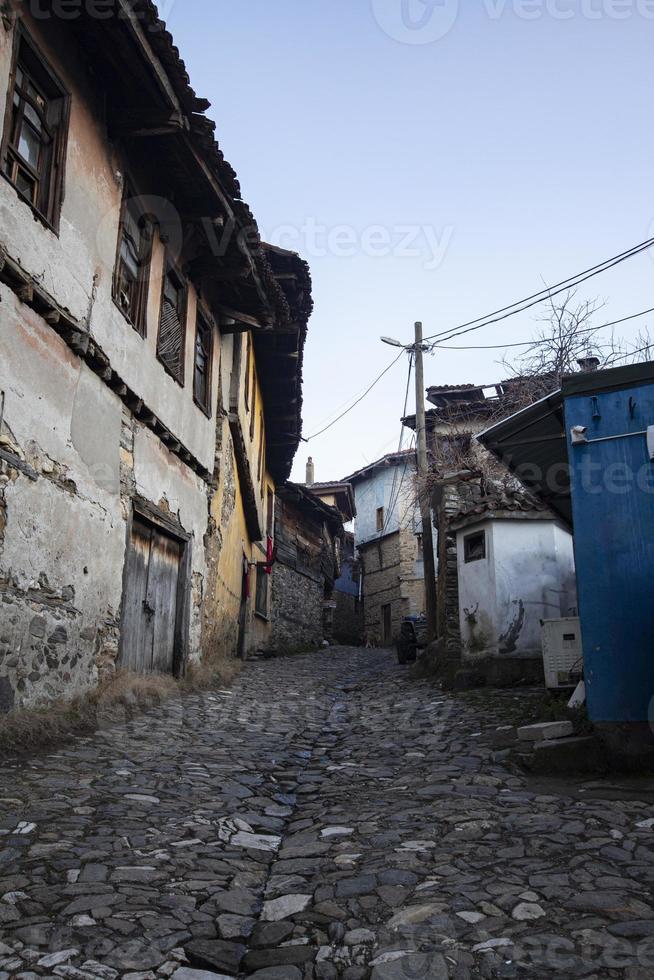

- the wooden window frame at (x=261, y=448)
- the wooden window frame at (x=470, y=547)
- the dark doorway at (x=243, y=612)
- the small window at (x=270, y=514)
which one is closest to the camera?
the wooden window frame at (x=470, y=547)

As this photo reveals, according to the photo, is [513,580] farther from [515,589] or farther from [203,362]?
[203,362]

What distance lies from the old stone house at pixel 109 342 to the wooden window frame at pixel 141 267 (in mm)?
23

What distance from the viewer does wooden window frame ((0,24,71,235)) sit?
19.1ft

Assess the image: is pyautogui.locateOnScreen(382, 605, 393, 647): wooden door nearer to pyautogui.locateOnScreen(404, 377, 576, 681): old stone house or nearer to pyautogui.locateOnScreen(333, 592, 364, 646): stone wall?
pyautogui.locateOnScreen(333, 592, 364, 646): stone wall

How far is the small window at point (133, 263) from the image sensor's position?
7930mm

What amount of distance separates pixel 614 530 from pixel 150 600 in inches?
200

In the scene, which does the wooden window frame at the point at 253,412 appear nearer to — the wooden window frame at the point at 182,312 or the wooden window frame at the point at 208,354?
the wooden window frame at the point at 208,354

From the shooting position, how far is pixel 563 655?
26.2 feet

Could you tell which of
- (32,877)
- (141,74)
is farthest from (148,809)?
(141,74)

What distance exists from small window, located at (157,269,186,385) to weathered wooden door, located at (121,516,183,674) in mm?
2026

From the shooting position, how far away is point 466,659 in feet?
38.1

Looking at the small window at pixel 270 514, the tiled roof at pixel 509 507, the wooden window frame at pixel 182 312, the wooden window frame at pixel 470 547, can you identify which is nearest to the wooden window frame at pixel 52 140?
the wooden window frame at pixel 182 312

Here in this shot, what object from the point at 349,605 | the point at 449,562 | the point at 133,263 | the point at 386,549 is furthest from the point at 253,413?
the point at 349,605

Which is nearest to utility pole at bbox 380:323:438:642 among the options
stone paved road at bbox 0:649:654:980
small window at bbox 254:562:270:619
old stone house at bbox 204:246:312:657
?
old stone house at bbox 204:246:312:657
